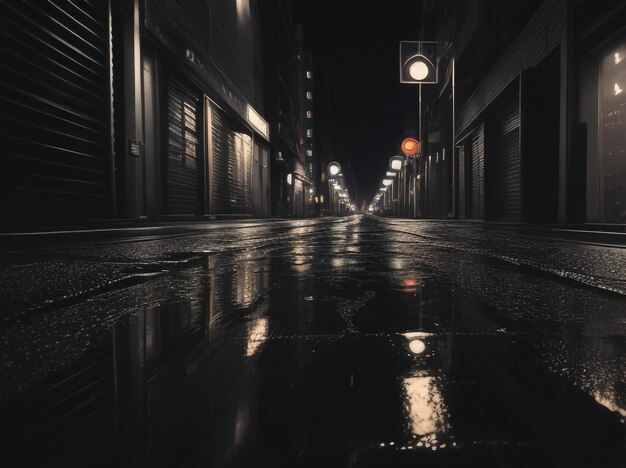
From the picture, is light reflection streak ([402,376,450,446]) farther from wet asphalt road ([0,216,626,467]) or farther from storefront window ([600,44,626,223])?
storefront window ([600,44,626,223])

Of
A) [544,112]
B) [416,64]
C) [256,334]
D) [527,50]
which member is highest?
[416,64]

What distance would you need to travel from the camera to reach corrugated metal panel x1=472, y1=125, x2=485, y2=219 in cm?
1428

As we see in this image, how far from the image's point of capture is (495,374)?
844mm

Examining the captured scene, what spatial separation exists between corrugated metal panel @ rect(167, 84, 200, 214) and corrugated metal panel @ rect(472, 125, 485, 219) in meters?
9.58

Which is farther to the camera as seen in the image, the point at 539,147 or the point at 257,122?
the point at 257,122

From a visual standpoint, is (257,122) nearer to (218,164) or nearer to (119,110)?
(218,164)

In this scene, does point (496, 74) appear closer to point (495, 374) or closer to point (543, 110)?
point (543, 110)

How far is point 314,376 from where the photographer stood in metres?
0.84

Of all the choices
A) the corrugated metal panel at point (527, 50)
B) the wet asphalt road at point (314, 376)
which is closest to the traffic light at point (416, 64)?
the corrugated metal panel at point (527, 50)

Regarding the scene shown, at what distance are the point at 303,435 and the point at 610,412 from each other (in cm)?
52

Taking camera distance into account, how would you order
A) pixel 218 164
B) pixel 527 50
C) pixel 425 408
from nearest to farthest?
1. pixel 425 408
2. pixel 527 50
3. pixel 218 164

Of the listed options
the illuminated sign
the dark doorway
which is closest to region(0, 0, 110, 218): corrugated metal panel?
the dark doorway

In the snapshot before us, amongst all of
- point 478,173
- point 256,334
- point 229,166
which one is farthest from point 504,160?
point 256,334

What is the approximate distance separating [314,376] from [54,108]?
20.3 ft
